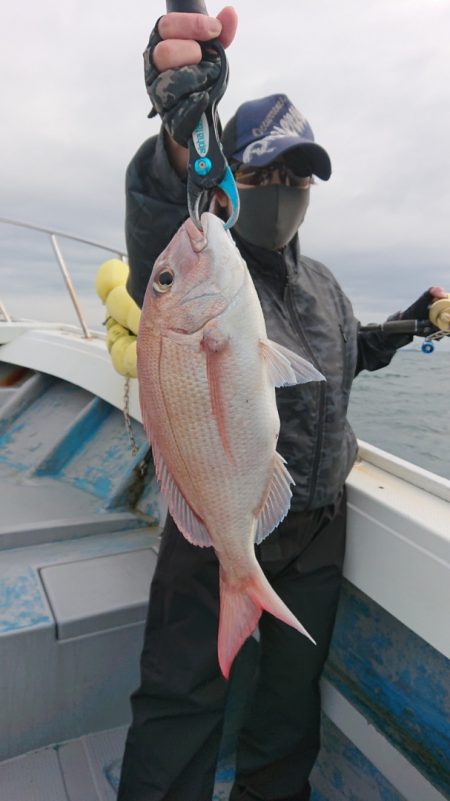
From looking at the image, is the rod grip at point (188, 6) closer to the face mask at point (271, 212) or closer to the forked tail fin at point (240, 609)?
the face mask at point (271, 212)

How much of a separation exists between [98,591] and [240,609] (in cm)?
108

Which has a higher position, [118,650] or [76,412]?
[76,412]

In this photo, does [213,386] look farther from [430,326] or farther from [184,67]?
[430,326]

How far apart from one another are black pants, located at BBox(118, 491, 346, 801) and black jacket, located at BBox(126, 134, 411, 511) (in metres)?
0.18

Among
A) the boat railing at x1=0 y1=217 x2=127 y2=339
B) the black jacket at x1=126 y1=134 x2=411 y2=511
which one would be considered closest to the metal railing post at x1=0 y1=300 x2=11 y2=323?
the boat railing at x1=0 y1=217 x2=127 y2=339

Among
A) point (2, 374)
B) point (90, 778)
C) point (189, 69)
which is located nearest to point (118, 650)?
point (90, 778)

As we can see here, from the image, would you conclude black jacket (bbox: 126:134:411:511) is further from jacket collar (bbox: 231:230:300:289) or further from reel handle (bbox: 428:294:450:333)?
reel handle (bbox: 428:294:450:333)

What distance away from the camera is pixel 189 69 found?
120cm

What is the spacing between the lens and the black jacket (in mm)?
1659

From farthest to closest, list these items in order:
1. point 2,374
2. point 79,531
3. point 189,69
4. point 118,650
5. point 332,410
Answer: point 2,374 → point 79,531 → point 118,650 → point 332,410 → point 189,69

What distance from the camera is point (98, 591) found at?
7.50 feet

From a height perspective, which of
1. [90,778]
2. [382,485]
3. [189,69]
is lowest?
[90,778]

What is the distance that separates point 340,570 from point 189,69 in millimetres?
1526

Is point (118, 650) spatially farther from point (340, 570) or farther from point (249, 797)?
point (340, 570)
